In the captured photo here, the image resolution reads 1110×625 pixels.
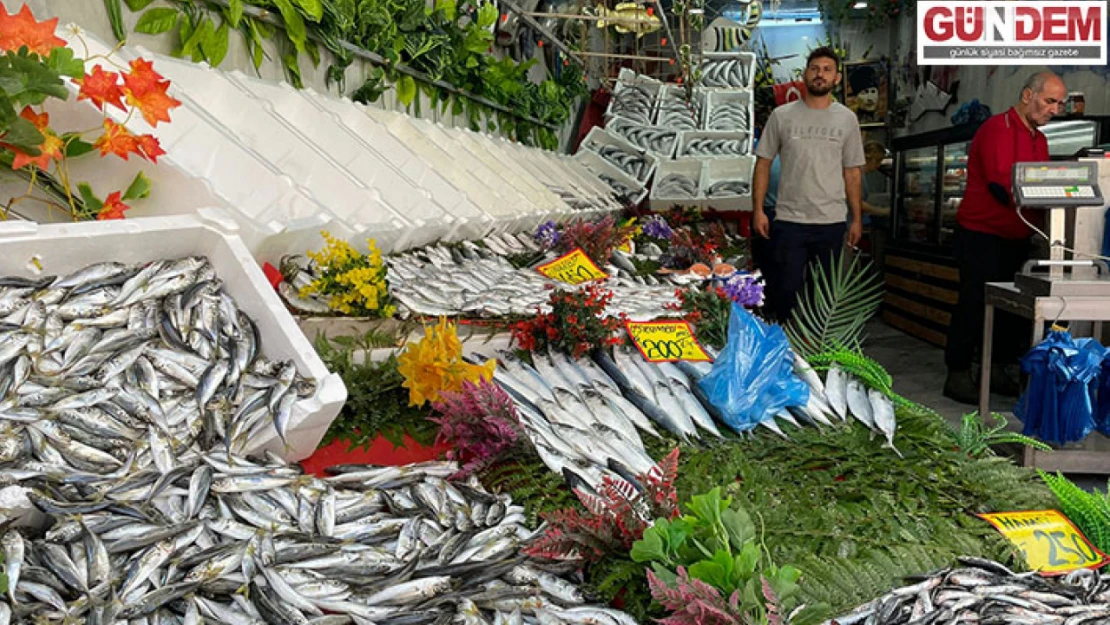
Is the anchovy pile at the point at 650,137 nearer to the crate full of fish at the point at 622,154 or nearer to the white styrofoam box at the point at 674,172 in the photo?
the crate full of fish at the point at 622,154

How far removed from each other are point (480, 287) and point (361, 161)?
4.05ft

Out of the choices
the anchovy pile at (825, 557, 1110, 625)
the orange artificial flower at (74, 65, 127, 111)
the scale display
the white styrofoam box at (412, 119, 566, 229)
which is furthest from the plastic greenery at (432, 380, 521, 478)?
the white styrofoam box at (412, 119, 566, 229)

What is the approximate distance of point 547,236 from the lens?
215 inches

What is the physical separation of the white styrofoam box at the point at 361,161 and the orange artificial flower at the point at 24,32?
67.4 inches

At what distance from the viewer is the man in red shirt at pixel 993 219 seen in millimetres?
5285

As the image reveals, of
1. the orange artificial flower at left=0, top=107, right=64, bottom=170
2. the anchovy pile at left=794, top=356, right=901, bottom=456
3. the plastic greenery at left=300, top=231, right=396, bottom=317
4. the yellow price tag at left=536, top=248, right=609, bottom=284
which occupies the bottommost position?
the anchovy pile at left=794, top=356, right=901, bottom=456

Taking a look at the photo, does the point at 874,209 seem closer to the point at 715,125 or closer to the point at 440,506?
the point at 715,125

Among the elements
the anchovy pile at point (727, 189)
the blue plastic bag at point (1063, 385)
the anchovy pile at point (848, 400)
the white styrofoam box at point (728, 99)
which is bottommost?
the blue plastic bag at point (1063, 385)

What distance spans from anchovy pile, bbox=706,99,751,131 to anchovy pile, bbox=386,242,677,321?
5.97 meters

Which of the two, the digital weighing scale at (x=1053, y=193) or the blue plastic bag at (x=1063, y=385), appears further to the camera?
the digital weighing scale at (x=1053, y=193)

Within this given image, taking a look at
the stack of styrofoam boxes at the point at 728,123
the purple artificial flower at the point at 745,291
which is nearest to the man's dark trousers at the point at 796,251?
the purple artificial flower at the point at 745,291

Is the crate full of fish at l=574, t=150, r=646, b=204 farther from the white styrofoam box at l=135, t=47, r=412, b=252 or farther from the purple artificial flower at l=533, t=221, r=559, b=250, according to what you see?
the white styrofoam box at l=135, t=47, r=412, b=252

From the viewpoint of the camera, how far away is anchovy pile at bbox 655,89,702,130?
1053cm

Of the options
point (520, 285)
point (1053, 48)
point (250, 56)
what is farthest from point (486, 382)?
point (1053, 48)
